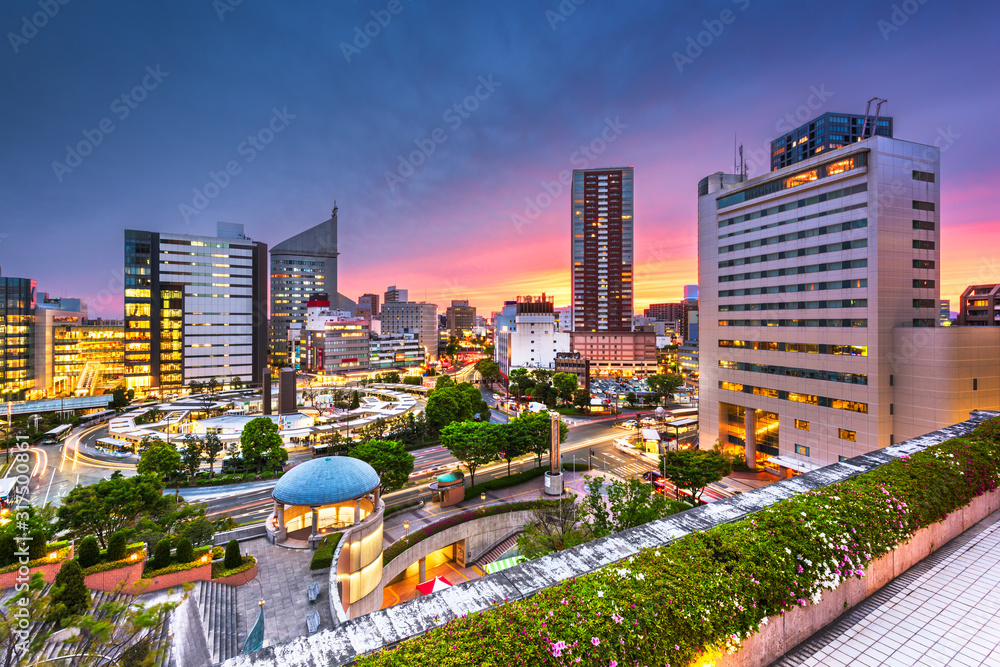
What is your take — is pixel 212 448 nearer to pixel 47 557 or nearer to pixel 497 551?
pixel 47 557

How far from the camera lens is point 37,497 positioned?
36875 mm

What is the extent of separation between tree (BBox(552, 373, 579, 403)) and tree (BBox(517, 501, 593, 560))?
5209 cm

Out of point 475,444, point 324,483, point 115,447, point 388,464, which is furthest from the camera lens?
point 115,447

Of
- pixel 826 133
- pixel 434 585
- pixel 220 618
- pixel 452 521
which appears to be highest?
pixel 826 133

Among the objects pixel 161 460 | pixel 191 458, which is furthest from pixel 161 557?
pixel 191 458

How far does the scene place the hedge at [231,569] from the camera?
21.5 metres

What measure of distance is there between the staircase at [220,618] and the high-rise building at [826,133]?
118798 mm

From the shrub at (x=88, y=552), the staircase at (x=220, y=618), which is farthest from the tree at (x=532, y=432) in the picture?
the shrub at (x=88, y=552)

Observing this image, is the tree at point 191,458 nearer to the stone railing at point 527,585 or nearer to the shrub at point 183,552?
the shrub at point 183,552

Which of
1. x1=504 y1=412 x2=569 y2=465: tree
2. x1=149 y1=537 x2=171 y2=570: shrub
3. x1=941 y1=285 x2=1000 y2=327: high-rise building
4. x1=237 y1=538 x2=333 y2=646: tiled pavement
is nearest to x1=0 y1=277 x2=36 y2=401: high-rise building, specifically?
x1=149 y1=537 x2=171 y2=570: shrub

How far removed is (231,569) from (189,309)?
91950mm

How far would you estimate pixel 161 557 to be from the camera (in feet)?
69.1

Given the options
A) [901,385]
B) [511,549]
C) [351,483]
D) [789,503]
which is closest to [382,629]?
[789,503]

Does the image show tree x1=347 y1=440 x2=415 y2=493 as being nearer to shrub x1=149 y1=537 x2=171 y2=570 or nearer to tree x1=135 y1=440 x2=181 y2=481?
shrub x1=149 y1=537 x2=171 y2=570
